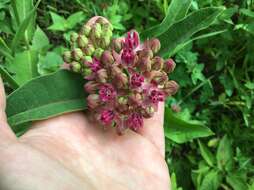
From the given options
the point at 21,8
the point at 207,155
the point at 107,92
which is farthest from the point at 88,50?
the point at 207,155

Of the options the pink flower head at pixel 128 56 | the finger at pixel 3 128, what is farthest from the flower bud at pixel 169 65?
the finger at pixel 3 128

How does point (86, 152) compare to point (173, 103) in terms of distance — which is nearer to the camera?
point (86, 152)

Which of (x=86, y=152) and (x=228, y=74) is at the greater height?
(x=86, y=152)

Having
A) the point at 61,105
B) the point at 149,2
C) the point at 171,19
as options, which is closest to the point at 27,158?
the point at 61,105

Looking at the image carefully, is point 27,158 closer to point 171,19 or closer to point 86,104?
point 86,104

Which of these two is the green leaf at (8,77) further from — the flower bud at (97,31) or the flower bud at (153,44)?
the flower bud at (153,44)

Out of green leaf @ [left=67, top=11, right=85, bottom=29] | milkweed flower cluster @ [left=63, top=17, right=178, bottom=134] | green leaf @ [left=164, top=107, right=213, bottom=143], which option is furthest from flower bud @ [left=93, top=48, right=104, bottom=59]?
green leaf @ [left=67, top=11, right=85, bottom=29]
